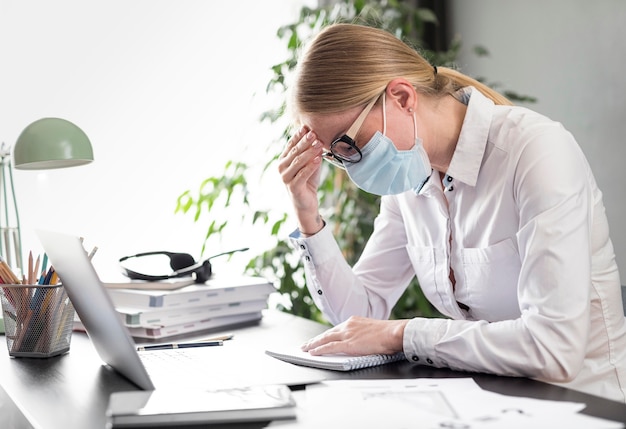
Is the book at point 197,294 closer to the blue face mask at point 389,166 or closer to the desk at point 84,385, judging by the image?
the desk at point 84,385

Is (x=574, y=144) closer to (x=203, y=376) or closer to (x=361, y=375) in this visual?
(x=361, y=375)

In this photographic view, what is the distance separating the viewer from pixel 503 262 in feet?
4.30

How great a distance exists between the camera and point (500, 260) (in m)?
1.31

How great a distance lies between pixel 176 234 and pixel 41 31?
0.80 meters

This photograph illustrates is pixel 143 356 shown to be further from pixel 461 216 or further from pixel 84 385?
pixel 461 216

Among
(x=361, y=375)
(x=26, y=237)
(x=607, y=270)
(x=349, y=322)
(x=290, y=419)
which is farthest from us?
(x=26, y=237)

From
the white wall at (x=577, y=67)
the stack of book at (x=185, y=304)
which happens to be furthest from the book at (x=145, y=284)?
the white wall at (x=577, y=67)

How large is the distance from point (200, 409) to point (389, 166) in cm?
69

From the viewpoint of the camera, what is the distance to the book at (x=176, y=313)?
4.70ft

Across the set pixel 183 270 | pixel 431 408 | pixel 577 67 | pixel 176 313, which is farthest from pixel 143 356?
pixel 577 67

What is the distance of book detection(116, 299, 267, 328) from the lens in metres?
1.43

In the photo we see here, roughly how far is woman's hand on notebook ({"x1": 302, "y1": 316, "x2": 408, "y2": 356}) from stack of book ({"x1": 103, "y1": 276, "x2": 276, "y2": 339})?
39 centimetres

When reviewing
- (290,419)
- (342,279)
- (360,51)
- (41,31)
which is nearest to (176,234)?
(41,31)

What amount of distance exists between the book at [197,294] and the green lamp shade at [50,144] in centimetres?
28
